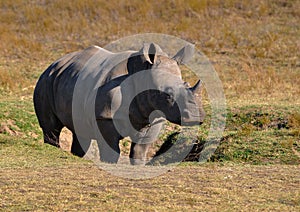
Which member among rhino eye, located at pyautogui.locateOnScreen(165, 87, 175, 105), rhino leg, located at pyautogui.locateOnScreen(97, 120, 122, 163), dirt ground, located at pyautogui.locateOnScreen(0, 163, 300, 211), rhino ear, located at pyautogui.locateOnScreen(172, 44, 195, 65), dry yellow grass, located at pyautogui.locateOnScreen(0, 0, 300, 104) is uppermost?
rhino ear, located at pyautogui.locateOnScreen(172, 44, 195, 65)

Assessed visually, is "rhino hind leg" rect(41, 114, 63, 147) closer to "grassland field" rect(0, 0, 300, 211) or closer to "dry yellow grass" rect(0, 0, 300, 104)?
"grassland field" rect(0, 0, 300, 211)

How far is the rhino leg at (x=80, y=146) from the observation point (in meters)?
10.4

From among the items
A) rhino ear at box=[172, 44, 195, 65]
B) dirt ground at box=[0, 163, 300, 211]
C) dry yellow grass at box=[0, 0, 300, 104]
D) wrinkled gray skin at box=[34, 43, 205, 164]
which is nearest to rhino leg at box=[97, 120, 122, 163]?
wrinkled gray skin at box=[34, 43, 205, 164]

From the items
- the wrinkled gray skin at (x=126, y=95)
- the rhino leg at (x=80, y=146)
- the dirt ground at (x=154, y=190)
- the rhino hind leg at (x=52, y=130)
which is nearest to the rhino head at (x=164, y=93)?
the wrinkled gray skin at (x=126, y=95)

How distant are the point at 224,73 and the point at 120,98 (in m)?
8.72

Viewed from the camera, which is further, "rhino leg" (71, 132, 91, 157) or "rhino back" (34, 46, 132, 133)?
"rhino leg" (71, 132, 91, 157)

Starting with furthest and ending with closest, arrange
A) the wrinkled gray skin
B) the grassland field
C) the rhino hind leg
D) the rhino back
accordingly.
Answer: the rhino hind leg
the rhino back
the wrinkled gray skin
the grassland field

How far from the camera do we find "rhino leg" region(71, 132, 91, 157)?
34.1 ft

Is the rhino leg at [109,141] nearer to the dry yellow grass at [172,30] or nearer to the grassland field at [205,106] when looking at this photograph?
the grassland field at [205,106]

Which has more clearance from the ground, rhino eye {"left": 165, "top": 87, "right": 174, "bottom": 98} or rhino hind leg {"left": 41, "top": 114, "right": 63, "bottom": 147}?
rhino eye {"left": 165, "top": 87, "right": 174, "bottom": 98}

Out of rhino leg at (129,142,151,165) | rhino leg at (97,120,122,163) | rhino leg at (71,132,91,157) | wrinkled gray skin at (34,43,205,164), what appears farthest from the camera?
rhino leg at (71,132,91,157)

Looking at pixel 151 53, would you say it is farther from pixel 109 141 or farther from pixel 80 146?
pixel 80 146

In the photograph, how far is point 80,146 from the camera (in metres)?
10.7

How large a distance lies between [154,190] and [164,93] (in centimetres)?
173
